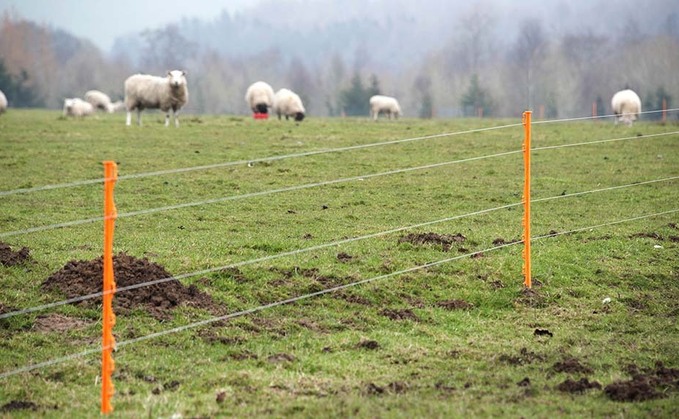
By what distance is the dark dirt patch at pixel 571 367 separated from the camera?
858cm

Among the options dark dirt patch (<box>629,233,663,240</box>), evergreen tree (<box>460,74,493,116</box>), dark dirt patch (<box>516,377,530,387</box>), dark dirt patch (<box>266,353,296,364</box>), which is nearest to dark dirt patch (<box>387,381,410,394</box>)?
dark dirt patch (<box>516,377,530,387</box>)

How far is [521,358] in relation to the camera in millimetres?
9039

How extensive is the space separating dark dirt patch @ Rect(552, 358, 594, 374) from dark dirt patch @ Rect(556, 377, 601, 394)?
1.57 feet

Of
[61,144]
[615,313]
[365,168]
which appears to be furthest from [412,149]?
[615,313]

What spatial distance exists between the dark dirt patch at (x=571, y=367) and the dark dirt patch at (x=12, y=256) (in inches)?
262

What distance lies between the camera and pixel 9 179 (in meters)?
20.2

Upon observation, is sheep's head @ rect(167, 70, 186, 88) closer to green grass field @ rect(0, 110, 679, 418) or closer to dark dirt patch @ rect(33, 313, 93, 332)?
green grass field @ rect(0, 110, 679, 418)

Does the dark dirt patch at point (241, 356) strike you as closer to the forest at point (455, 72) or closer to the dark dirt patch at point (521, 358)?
the dark dirt patch at point (521, 358)

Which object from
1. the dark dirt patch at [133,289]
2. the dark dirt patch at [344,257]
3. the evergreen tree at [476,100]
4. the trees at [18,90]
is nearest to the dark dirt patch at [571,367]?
the dark dirt patch at [133,289]

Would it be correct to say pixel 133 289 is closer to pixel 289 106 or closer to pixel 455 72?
pixel 289 106

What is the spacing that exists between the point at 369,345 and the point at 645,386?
2.74 metres

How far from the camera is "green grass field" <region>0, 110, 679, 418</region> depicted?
311 inches

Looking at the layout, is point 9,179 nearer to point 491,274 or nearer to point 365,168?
point 365,168

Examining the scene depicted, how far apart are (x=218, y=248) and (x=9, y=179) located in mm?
8930
